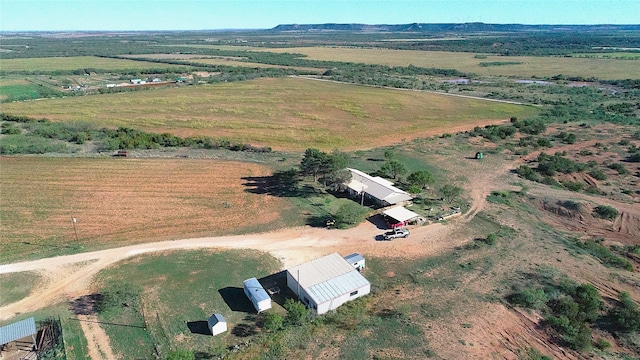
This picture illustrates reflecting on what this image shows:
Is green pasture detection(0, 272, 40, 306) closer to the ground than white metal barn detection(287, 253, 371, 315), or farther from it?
closer to the ground

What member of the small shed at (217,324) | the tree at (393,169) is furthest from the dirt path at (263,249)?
the tree at (393,169)

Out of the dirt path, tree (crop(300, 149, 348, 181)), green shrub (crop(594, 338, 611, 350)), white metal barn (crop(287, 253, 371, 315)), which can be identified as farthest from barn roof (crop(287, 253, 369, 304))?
tree (crop(300, 149, 348, 181))

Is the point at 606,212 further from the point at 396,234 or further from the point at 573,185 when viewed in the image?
the point at 396,234

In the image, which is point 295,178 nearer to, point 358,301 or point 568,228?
point 358,301

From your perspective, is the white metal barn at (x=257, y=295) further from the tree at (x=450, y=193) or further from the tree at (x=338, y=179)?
the tree at (x=450, y=193)

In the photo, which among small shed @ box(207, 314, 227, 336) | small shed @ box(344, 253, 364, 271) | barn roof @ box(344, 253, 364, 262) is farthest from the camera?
barn roof @ box(344, 253, 364, 262)

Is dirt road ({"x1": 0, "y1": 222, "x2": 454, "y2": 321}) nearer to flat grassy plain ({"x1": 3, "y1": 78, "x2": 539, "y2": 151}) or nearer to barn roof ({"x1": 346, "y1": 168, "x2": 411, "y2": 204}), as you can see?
barn roof ({"x1": 346, "y1": 168, "x2": 411, "y2": 204})
